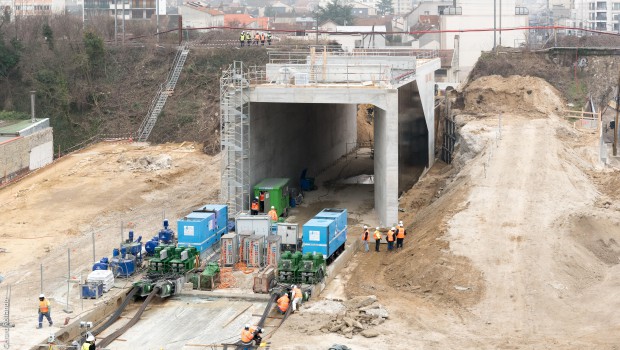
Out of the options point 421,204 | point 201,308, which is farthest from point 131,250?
point 421,204

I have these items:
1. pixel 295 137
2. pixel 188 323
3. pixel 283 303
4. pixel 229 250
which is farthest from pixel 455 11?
pixel 188 323

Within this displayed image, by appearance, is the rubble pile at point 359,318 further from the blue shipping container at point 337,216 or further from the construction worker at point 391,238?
the construction worker at point 391,238

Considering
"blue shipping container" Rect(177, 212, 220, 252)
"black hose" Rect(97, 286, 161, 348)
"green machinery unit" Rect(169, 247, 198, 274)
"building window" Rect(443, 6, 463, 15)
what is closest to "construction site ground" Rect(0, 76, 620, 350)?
"black hose" Rect(97, 286, 161, 348)

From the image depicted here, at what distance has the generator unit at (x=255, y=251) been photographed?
3625 cm

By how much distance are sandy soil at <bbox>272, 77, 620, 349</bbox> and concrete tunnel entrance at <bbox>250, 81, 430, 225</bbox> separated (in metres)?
3.86

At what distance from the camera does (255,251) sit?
36.3 metres

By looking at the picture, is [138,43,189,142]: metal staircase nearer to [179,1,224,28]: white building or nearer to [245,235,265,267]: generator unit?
[245,235,265,267]: generator unit

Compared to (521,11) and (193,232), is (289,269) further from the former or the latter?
(521,11)

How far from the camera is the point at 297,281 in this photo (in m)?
33.3

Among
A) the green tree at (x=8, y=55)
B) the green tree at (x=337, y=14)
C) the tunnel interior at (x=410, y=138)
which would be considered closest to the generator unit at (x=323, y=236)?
the tunnel interior at (x=410, y=138)

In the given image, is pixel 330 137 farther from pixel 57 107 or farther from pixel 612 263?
pixel 612 263

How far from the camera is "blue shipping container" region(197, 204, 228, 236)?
127ft

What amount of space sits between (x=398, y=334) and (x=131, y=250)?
11.2 meters

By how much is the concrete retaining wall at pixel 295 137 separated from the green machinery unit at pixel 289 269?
1168cm
